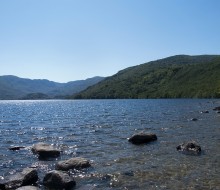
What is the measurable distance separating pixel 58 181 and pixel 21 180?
104 inches

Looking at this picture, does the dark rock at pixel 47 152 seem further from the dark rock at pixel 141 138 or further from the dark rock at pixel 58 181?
the dark rock at pixel 141 138

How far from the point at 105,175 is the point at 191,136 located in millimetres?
24050

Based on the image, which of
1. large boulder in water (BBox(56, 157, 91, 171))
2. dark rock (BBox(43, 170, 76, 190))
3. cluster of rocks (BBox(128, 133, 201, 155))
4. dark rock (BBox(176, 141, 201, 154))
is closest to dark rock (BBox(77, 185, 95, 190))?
dark rock (BBox(43, 170, 76, 190))

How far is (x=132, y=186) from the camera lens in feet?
73.3

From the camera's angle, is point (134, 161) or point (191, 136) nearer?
point (134, 161)

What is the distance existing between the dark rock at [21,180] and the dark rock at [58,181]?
1.06 m

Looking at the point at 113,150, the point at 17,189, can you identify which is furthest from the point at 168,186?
the point at 113,150

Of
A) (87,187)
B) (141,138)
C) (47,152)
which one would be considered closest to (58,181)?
(87,187)

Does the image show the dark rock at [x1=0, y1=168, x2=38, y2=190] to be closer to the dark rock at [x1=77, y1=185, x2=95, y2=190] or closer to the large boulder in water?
the large boulder in water

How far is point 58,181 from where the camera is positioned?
2209cm

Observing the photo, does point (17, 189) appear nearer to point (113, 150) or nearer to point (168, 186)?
point (168, 186)

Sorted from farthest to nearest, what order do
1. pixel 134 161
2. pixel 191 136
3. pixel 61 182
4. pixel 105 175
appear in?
pixel 191 136
pixel 134 161
pixel 105 175
pixel 61 182

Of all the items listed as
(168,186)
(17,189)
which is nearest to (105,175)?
(168,186)

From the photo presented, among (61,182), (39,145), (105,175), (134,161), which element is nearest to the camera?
(61,182)
